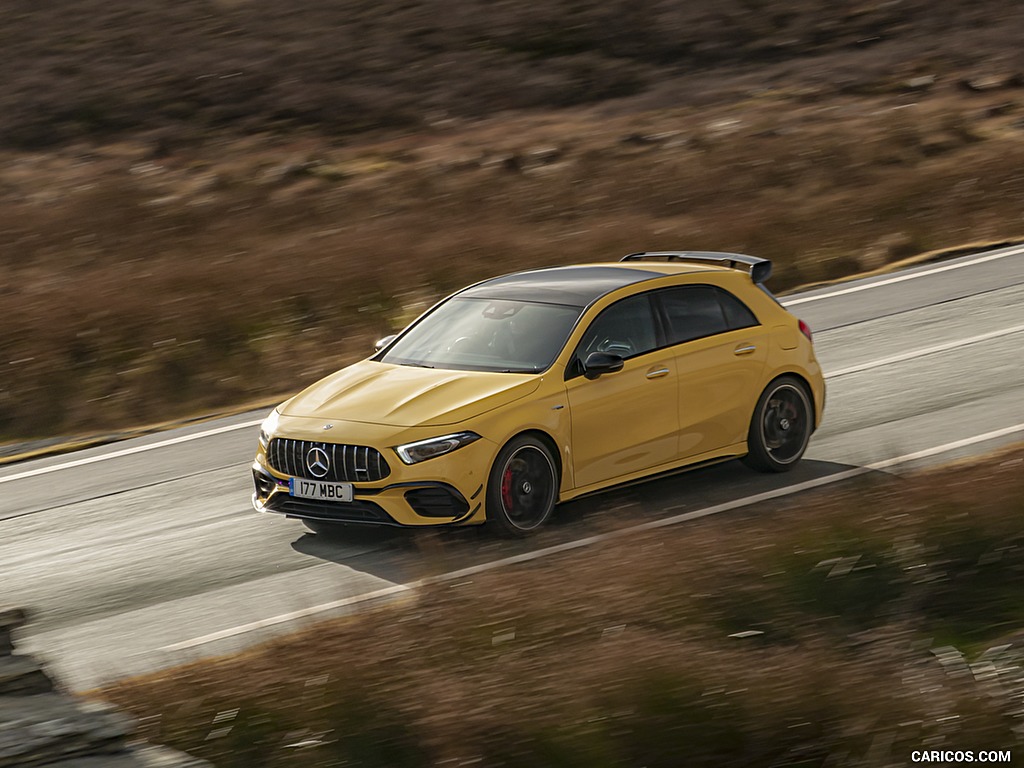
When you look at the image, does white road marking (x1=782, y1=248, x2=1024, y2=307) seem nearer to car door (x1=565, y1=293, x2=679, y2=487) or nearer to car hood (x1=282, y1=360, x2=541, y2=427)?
car door (x1=565, y1=293, x2=679, y2=487)

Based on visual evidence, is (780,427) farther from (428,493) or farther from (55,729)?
(55,729)

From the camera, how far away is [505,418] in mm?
9508

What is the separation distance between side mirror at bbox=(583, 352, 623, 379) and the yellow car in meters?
0.02

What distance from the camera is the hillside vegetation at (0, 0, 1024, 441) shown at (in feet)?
58.7

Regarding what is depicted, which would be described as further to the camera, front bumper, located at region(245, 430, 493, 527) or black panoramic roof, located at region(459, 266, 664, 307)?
black panoramic roof, located at region(459, 266, 664, 307)

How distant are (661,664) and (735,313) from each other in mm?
5395

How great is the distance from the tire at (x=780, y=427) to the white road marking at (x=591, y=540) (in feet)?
1.07

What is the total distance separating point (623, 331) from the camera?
1054cm

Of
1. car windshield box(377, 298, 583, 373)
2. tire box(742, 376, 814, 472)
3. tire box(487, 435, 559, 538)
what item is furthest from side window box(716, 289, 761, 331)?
tire box(487, 435, 559, 538)

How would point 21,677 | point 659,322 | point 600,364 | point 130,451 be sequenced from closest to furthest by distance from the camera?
point 21,677
point 600,364
point 659,322
point 130,451

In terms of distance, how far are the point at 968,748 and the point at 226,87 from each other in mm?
31476

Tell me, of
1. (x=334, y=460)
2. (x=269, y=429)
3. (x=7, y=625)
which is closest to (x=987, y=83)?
(x=269, y=429)

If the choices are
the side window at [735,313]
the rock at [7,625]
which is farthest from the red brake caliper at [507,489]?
the rock at [7,625]

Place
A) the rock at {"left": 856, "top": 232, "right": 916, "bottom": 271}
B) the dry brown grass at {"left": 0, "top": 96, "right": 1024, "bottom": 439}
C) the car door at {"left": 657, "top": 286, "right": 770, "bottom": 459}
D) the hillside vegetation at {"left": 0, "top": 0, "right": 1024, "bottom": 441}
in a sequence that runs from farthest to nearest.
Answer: the rock at {"left": 856, "top": 232, "right": 916, "bottom": 271}
the hillside vegetation at {"left": 0, "top": 0, "right": 1024, "bottom": 441}
the dry brown grass at {"left": 0, "top": 96, "right": 1024, "bottom": 439}
the car door at {"left": 657, "top": 286, "right": 770, "bottom": 459}
